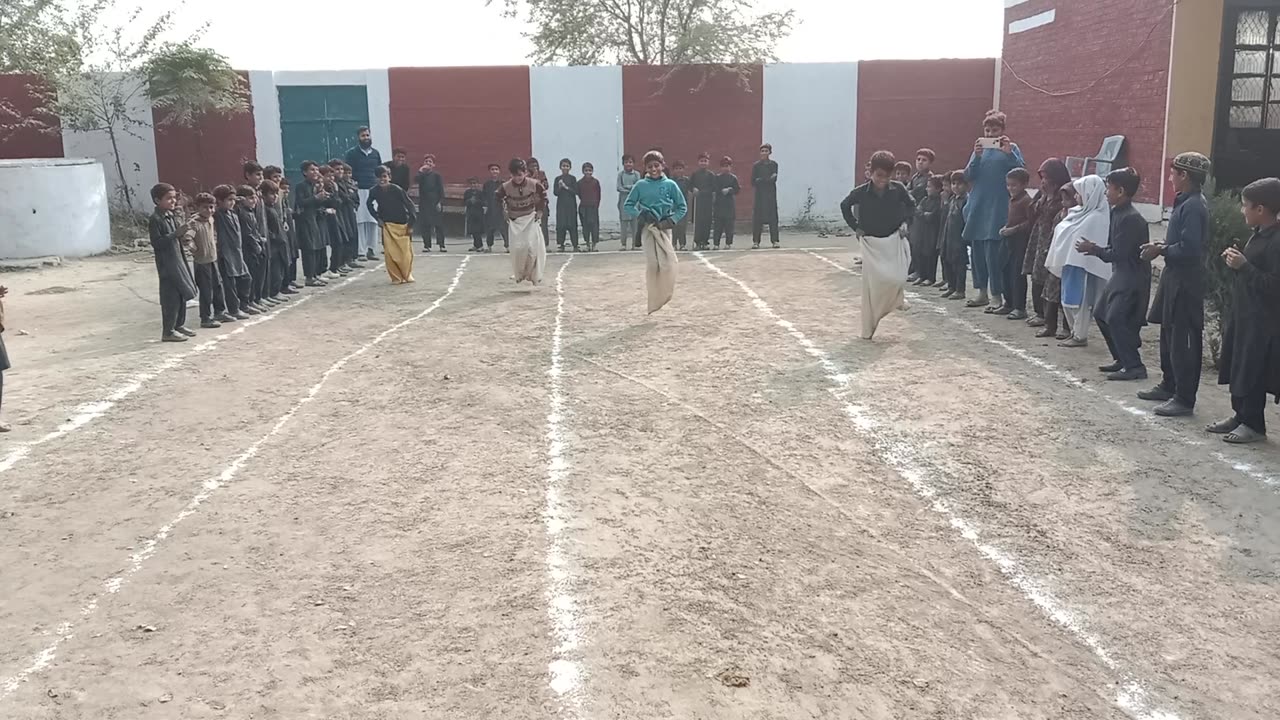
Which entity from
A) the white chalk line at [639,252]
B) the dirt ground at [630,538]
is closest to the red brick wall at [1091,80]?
the white chalk line at [639,252]

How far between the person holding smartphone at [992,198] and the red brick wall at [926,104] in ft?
31.4

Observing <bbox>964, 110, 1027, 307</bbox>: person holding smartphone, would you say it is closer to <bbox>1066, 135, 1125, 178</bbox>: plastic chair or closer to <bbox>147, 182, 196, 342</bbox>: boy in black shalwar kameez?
<bbox>1066, 135, 1125, 178</bbox>: plastic chair

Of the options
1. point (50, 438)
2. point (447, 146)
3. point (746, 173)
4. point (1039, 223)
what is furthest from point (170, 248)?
point (746, 173)

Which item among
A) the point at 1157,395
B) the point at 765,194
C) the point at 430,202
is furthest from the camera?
the point at 430,202

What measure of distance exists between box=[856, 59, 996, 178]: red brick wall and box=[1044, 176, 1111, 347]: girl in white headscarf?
11.7 meters

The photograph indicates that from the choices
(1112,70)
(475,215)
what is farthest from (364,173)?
(1112,70)

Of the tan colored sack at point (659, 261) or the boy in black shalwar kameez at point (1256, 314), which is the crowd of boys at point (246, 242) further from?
the boy in black shalwar kameez at point (1256, 314)

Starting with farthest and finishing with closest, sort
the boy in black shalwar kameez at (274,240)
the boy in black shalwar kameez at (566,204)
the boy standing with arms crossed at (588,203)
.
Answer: the boy standing with arms crossed at (588,203)
the boy in black shalwar kameez at (566,204)
the boy in black shalwar kameez at (274,240)

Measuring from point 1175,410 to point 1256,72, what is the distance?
7654 mm

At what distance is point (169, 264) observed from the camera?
921cm

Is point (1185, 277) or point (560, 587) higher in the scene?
point (1185, 277)

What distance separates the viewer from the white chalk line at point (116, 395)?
6301 mm

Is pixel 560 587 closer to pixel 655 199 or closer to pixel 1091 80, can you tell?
pixel 655 199

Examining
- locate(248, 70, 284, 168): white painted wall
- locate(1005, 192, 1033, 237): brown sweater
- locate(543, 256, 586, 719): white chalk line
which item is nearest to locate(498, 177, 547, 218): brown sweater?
locate(1005, 192, 1033, 237): brown sweater
